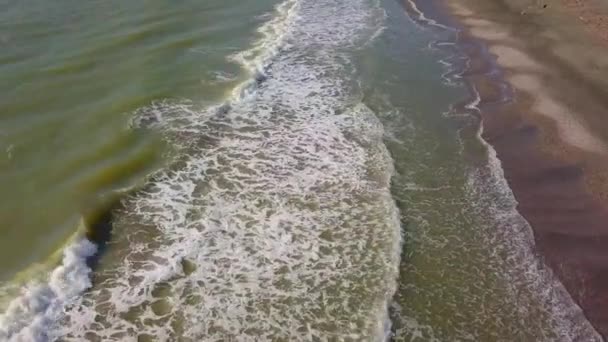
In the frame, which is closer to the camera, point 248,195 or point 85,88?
point 248,195

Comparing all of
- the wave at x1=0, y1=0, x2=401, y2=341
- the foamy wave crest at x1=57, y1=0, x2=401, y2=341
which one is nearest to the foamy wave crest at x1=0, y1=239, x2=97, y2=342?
the wave at x1=0, y1=0, x2=401, y2=341

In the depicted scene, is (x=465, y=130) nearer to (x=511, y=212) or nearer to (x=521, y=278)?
(x=511, y=212)

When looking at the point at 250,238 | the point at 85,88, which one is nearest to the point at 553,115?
the point at 250,238

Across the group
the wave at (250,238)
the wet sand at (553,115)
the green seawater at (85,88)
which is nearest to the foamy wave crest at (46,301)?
the wave at (250,238)

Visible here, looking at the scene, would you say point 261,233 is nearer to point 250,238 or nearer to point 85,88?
point 250,238

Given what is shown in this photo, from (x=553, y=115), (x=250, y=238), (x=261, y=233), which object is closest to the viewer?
(x=250, y=238)

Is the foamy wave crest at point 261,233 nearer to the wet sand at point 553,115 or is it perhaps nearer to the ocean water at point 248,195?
the ocean water at point 248,195

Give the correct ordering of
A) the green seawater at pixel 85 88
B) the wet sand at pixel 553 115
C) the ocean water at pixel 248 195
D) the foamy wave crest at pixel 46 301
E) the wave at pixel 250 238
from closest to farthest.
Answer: the foamy wave crest at pixel 46 301
the wave at pixel 250 238
the ocean water at pixel 248 195
the wet sand at pixel 553 115
the green seawater at pixel 85 88

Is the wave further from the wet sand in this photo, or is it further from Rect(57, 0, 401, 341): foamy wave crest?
the wet sand
